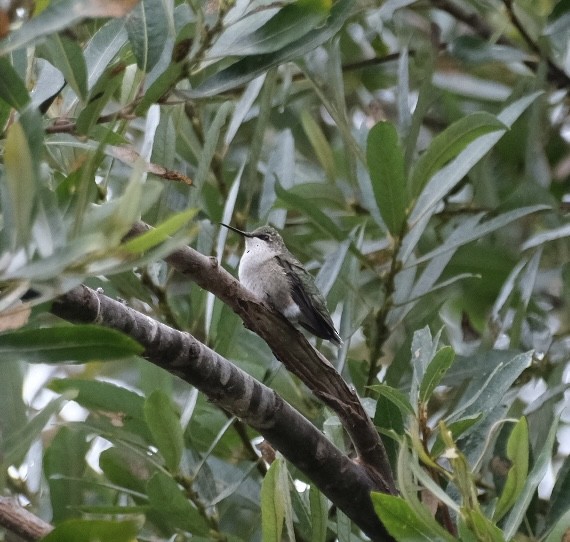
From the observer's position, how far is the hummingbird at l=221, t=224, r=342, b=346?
3117 millimetres

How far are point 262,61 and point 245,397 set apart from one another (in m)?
0.70

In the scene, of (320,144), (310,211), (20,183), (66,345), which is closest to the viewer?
(20,183)

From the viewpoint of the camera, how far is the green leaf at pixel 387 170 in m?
2.76

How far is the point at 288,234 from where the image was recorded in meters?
3.52

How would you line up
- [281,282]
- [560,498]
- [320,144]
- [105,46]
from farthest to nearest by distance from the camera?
[320,144] < [281,282] < [560,498] < [105,46]

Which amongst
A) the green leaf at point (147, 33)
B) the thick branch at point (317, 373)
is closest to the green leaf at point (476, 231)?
the thick branch at point (317, 373)

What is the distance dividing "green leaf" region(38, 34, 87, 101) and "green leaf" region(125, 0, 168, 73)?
7.8 inches

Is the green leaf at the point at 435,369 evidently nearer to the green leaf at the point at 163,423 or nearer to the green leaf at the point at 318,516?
the green leaf at the point at 318,516

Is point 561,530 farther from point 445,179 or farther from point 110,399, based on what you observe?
point 110,399

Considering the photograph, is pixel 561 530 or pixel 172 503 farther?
pixel 172 503

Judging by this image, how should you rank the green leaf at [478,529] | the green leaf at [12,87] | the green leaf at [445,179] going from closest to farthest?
the green leaf at [12,87] < the green leaf at [478,529] < the green leaf at [445,179]

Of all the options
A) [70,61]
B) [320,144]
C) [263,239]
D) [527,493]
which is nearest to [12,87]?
[70,61]

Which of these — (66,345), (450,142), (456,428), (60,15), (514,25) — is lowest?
(456,428)

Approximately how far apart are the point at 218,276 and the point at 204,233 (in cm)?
91
